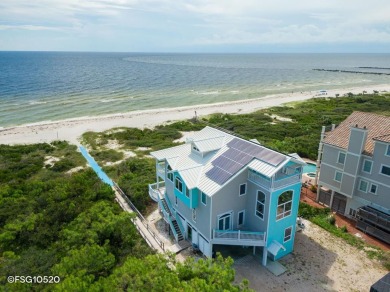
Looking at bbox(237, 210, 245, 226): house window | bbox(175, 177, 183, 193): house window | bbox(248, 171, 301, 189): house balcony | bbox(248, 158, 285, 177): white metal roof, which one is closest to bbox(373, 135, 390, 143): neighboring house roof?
bbox(248, 171, 301, 189): house balcony

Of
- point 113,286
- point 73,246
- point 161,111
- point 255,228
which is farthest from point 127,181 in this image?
point 161,111

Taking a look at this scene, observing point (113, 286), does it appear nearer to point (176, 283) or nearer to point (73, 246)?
point (176, 283)

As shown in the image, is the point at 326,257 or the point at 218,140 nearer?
the point at 326,257

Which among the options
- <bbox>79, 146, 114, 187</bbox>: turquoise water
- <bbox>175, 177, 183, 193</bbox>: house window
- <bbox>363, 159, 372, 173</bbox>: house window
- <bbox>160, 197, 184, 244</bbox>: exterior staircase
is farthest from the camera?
<bbox>79, 146, 114, 187</bbox>: turquoise water

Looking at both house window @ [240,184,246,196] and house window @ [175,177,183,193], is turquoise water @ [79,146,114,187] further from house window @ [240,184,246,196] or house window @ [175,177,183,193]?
house window @ [240,184,246,196]

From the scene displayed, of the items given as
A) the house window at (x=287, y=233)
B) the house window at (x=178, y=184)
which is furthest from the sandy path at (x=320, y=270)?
the house window at (x=178, y=184)

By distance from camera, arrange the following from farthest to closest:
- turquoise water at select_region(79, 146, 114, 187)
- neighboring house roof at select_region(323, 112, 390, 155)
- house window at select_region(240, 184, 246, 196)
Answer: turquoise water at select_region(79, 146, 114, 187) → neighboring house roof at select_region(323, 112, 390, 155) → house window at select_region(240, 184, 246, 196)
